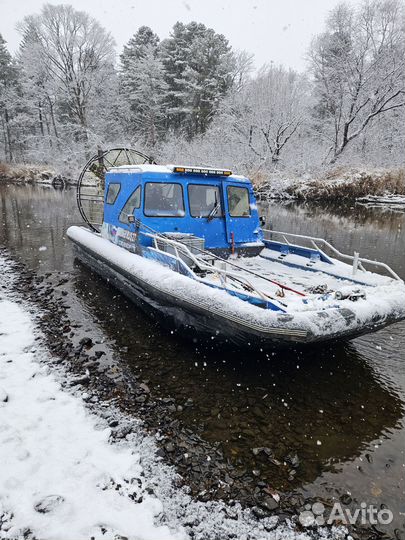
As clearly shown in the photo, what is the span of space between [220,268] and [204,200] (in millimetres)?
1603

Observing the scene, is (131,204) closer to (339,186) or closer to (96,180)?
(339,186)

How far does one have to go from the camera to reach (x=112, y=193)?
24.3 ft

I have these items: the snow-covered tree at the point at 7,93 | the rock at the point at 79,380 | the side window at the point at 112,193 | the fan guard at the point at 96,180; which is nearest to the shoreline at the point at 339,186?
the fan guard at the point at 96,180

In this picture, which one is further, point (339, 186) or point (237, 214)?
point (339, 186)

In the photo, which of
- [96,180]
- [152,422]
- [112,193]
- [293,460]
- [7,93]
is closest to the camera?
[293,460]

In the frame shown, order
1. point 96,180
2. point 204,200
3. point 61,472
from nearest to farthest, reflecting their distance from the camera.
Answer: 1. point 61,472
2. point 204,200
3. point 96,180

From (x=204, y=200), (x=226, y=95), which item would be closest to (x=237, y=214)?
(x=204, y=200)

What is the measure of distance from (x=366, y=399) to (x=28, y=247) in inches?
364

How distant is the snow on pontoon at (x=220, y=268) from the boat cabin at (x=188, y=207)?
2 centimetres

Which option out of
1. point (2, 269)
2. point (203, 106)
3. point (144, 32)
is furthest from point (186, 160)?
point (2, 269)

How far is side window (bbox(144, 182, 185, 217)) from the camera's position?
6.15 metres

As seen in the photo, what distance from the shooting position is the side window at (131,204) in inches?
248

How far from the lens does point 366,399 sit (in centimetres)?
394

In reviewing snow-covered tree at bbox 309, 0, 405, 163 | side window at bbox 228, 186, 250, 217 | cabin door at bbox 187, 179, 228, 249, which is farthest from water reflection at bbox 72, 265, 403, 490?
snow-covered tree at bbox 309, 0, 405, 163
